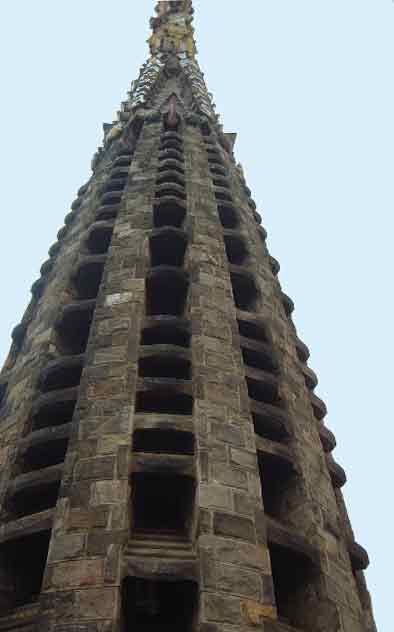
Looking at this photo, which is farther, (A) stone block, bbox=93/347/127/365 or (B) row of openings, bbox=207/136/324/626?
(A) stone block, bbox=93/347/127/365

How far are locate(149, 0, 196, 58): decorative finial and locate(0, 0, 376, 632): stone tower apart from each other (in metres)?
35.1

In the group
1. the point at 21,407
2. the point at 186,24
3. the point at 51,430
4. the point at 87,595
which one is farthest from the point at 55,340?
the point at 186,24

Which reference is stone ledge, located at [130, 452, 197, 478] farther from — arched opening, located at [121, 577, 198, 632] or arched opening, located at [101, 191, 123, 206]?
arched opening, located at [101, 191, 123, 206]

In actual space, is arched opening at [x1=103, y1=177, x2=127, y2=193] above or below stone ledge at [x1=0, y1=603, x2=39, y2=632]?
above

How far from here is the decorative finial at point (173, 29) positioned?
2414 inches

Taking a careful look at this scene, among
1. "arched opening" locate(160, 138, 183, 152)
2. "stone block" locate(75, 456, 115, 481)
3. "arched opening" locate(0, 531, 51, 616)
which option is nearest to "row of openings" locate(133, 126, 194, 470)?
"stone block" locate(75, 456, 115, 481)

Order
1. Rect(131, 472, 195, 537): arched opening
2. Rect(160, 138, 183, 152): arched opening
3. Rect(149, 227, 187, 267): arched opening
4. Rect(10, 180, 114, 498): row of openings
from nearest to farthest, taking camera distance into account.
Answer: Rect(131, 472, 195, 537): arched opening, Rect(10, 180, 114, 498): row of openings, Rect(149, 227, 187, 267): arched opening, Rect(160, 138, 183, 152): arched opening

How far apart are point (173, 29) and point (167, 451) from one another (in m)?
53.4

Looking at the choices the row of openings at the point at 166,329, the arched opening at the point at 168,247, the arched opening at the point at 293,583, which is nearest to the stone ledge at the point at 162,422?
the row of openings at the point at 166,329

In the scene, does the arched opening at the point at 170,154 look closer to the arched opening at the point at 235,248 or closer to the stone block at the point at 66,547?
the arched opening at the point at 235,248

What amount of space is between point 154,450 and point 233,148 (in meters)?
32.2

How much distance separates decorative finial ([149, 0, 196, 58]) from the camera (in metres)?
61.3

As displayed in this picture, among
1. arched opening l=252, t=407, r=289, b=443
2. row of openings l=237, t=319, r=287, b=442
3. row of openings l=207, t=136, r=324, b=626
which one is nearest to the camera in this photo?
row of openings l=207, t=136, r=324, b=626

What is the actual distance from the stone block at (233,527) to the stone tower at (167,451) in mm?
26
